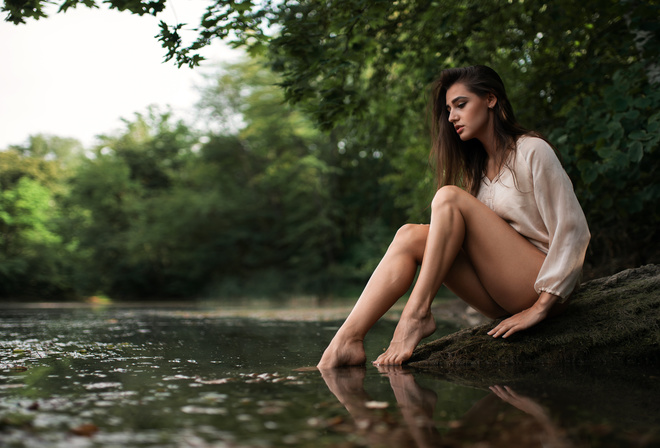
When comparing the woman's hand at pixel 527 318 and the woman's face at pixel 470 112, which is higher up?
the woman's face at pixel 470 112

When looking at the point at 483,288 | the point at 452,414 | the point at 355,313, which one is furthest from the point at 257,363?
the point at 452,414

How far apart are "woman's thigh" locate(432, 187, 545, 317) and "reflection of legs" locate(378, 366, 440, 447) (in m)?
0.60

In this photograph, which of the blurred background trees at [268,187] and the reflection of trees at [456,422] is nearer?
the reflection of trees at [456,422]

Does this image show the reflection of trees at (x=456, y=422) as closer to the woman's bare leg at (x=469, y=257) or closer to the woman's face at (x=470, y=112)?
the woman's bare leg at (x=469, y=257)

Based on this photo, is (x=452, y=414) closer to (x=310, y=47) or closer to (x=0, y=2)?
(x=310, y=47)

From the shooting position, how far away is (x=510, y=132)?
261cm

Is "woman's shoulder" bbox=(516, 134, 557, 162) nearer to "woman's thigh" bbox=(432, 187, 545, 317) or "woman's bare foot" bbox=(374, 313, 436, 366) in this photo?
"woman's thigh" bbox=(432, 187, 545, 317)

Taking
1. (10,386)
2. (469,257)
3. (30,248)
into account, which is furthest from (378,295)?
(30,248)

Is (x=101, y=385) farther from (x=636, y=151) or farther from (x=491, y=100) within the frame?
(x=636, y=151)

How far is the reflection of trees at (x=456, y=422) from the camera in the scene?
1212 mm

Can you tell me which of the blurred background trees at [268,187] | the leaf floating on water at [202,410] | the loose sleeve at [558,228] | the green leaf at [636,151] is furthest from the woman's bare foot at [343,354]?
the blurred background trees at [268,187]

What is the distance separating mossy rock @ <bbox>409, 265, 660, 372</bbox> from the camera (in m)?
2.38

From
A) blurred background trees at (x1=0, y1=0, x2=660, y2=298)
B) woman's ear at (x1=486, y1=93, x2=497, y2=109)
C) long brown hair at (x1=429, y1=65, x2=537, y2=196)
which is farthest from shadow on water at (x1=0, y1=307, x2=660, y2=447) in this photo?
blurred background trees at (x1=0, y1=0, x2=660, y2=298)

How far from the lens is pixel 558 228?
2283mm
